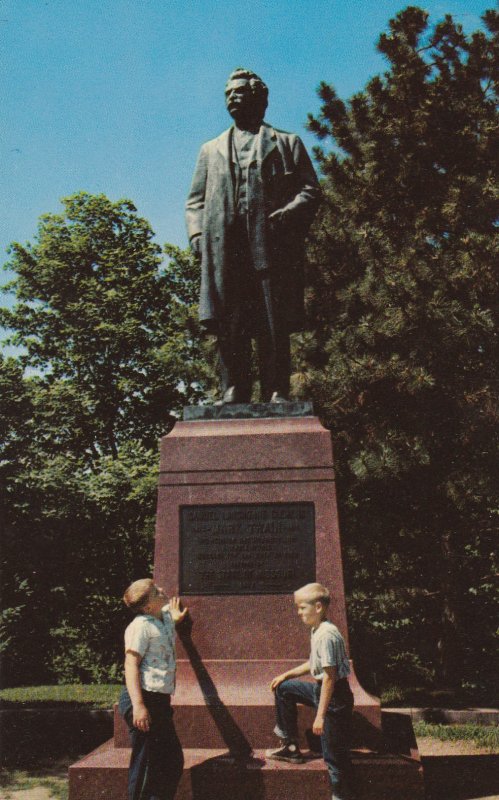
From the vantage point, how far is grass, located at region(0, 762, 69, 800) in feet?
20.5

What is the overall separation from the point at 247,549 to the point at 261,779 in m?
1.47

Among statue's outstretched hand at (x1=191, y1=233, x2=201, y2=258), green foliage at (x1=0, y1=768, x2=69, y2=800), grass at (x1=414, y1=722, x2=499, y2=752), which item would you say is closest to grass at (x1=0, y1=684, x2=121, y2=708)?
green foliage at (x1=0, y1=768, x2=69, y2=800)

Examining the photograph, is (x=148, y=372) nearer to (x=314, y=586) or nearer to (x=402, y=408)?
(x=402, y=408)

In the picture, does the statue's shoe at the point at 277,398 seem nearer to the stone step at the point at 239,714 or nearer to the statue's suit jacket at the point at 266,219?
the statue's suit jacket at the point at 266,219

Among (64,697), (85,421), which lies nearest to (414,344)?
(64,697)

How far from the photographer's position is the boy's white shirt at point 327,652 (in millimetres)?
4133

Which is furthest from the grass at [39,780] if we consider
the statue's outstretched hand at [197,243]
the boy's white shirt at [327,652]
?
the statue's outstretched hand at [197,243]

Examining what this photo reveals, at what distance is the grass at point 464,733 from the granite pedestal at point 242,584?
338 cm

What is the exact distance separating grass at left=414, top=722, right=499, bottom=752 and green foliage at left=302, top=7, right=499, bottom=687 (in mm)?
2103

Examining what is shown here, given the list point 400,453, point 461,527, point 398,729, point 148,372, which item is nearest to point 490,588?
point 461,527

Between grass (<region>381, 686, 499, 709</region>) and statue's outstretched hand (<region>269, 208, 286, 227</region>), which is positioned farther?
grass (<region>381, 686, 499, 709</region>)

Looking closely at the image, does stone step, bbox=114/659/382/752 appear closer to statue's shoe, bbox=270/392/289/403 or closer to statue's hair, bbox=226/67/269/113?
statue's shoe, bbox=270/392/289/403

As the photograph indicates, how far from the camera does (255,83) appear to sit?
6461 mm

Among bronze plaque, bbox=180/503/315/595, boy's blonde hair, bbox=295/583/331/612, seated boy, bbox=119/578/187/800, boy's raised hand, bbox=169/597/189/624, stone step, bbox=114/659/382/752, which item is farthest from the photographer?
bronze plaque, bbox=180/503/315/595
